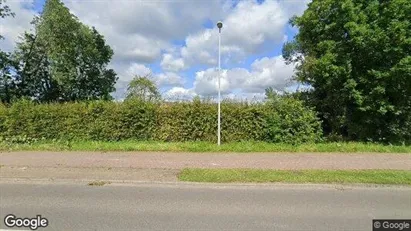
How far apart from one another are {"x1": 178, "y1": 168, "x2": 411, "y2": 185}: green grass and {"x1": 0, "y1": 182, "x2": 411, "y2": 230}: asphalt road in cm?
31

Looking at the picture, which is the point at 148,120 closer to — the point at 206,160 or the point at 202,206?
the point at 206,160

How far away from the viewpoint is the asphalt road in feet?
15.0

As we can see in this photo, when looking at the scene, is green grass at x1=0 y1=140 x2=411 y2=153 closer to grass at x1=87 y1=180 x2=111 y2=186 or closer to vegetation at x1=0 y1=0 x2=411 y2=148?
vegetation at x1=0 y1=0 x2=411 y2=148

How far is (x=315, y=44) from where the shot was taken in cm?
1455

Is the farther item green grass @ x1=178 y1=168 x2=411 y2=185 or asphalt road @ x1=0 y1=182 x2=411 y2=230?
green grass @ x1=178 y1=168 x2=411 y2=185

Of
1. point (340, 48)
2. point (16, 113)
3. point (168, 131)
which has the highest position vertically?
point (340, 48)

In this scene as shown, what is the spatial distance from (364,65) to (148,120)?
10271mm

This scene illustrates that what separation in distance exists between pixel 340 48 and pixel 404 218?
995cm

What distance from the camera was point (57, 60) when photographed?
1044 inches

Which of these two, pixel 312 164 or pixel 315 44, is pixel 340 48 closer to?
pixel 315 44

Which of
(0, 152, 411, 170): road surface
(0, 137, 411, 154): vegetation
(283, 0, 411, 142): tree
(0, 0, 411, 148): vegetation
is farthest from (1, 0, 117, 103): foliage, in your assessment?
(283, 0, 411, 142): tree

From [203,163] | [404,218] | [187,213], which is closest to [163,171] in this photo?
[203,163]

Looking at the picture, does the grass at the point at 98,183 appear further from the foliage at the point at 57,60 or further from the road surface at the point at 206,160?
the foliage at the point at 57,60

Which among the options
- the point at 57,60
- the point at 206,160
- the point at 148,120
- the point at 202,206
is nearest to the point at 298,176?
the point at 202,206
